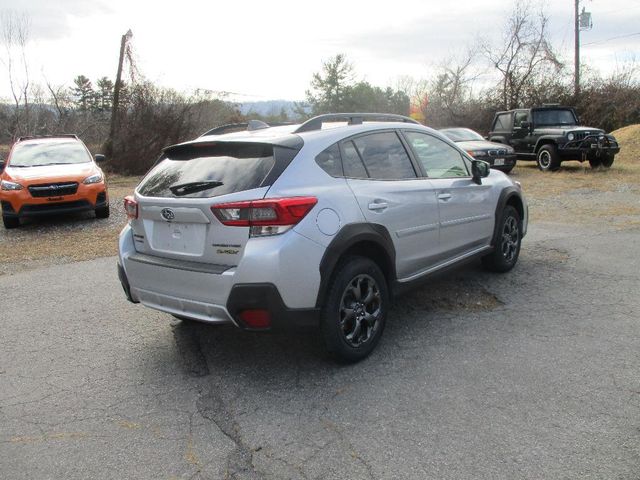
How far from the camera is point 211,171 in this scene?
367 centimetres

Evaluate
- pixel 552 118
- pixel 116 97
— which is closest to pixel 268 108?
pixel 116 97

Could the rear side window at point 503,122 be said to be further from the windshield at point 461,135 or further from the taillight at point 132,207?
the taillight at point 132,207

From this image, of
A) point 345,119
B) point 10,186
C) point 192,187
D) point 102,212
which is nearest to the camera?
point 192,187

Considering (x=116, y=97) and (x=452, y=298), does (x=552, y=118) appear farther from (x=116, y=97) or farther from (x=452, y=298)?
(x=116, y=97)

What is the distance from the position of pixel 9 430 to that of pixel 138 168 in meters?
18.9

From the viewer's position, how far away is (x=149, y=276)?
12.4 ft

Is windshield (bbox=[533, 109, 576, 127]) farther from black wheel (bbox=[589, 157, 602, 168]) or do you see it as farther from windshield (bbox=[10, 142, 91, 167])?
windshield (bbox=[10, 142, 91, 167])

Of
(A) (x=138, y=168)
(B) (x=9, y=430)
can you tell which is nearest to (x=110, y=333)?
(B) (x=9, y=430)

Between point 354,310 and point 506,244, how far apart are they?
2.81 m

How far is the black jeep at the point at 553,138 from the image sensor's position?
15648 mm

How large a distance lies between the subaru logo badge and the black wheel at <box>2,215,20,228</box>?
7.76 m

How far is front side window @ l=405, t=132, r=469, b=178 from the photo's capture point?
15.5ft

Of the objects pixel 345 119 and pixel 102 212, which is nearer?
pixel 345 119

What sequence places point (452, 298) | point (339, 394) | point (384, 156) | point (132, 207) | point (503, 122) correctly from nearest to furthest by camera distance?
point (339, 394) < point (132, 207) < point (384, 156) < point (452, 298) < point (503, 122)
